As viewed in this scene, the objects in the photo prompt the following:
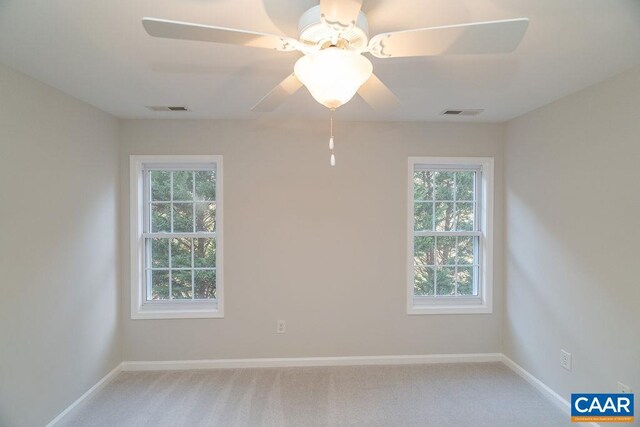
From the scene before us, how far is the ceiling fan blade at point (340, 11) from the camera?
90 centimetres

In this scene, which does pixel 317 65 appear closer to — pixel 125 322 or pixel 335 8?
pixel 335 8

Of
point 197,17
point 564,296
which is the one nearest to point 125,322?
point 197,17

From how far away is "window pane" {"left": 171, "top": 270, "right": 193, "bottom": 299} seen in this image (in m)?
3.05

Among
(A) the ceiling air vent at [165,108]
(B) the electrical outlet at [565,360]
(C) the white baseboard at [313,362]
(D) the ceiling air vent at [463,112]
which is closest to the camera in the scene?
(B) the electrical outlet at [565,360]

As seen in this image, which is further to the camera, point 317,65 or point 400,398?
point 400,398

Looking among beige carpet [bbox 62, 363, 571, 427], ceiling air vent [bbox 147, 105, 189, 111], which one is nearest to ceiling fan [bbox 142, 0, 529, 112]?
ceiling air vent [bbox 147, 105, 189, 111]

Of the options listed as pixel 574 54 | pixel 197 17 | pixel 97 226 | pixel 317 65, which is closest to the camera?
pixel 317 65

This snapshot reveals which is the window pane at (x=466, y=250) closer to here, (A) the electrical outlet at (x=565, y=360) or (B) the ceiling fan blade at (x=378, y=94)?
(A) the electrical outlet at (x=565, y=360)

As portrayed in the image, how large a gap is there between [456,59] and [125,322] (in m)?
3.50

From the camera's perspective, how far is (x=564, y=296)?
7.57ft

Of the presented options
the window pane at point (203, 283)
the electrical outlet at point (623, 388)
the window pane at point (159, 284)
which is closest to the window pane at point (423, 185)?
the electrical outlet at point (623, 388)

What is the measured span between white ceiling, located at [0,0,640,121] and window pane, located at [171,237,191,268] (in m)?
1.24

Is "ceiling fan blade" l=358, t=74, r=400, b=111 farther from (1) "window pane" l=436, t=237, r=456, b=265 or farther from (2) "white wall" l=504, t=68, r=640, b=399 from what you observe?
(1) "window pane" l=436, t=237, r=456, b=265

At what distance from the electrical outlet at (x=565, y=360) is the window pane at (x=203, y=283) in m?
3.08
